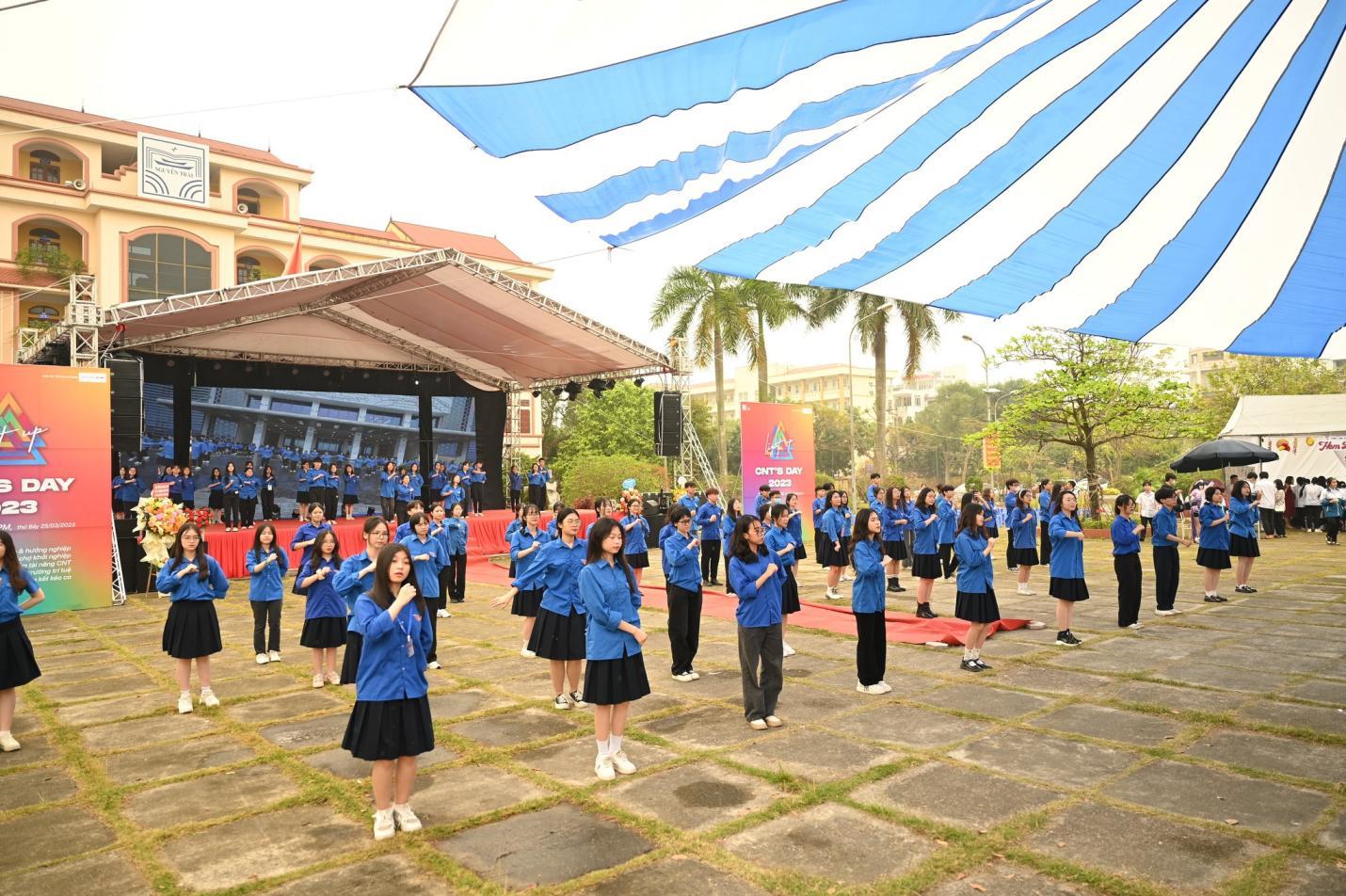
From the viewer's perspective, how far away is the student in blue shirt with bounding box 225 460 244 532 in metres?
18.4

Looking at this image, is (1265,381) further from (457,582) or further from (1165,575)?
(457,582)

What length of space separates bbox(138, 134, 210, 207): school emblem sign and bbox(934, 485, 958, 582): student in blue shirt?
24.9 metres

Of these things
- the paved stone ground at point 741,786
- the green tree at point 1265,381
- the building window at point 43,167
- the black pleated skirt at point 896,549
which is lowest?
the paved stone ground at point 741,786

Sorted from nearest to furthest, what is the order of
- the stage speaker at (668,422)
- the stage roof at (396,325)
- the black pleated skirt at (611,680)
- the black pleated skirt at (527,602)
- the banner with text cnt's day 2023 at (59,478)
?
the black pleated skirt at (611,680), the black pleated skirt at (527,602), the banner with text cnt's day 2023 at (59,478), the stage roof at (396,325), the stage speaker at (668,422)

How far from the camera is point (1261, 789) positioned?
4312mm

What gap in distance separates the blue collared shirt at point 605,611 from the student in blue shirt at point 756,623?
1.22m

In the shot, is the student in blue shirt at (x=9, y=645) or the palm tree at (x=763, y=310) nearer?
the student in blue shirt at (x=9, y=645)

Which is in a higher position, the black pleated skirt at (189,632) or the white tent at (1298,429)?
the white tent at (1298,429)

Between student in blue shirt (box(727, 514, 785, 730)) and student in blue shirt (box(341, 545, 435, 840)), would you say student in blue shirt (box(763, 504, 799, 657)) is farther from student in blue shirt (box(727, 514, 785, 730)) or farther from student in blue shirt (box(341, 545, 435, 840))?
student in blue shirt (box(341, 545, 435, 840))

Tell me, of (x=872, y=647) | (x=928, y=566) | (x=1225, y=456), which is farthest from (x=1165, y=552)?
(x=1225, y=456)

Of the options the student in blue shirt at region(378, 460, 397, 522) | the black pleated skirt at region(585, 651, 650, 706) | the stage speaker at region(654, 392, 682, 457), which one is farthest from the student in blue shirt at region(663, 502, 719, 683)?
the student in blue shirt at region(378, 460, 397, 522)

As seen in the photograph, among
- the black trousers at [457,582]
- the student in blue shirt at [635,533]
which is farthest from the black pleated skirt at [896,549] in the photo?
the black trousers at [457,582]

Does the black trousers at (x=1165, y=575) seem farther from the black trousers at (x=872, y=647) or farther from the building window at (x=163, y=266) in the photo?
the building window at (x=163, y=266)

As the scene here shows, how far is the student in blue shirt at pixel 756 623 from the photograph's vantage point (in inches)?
223
